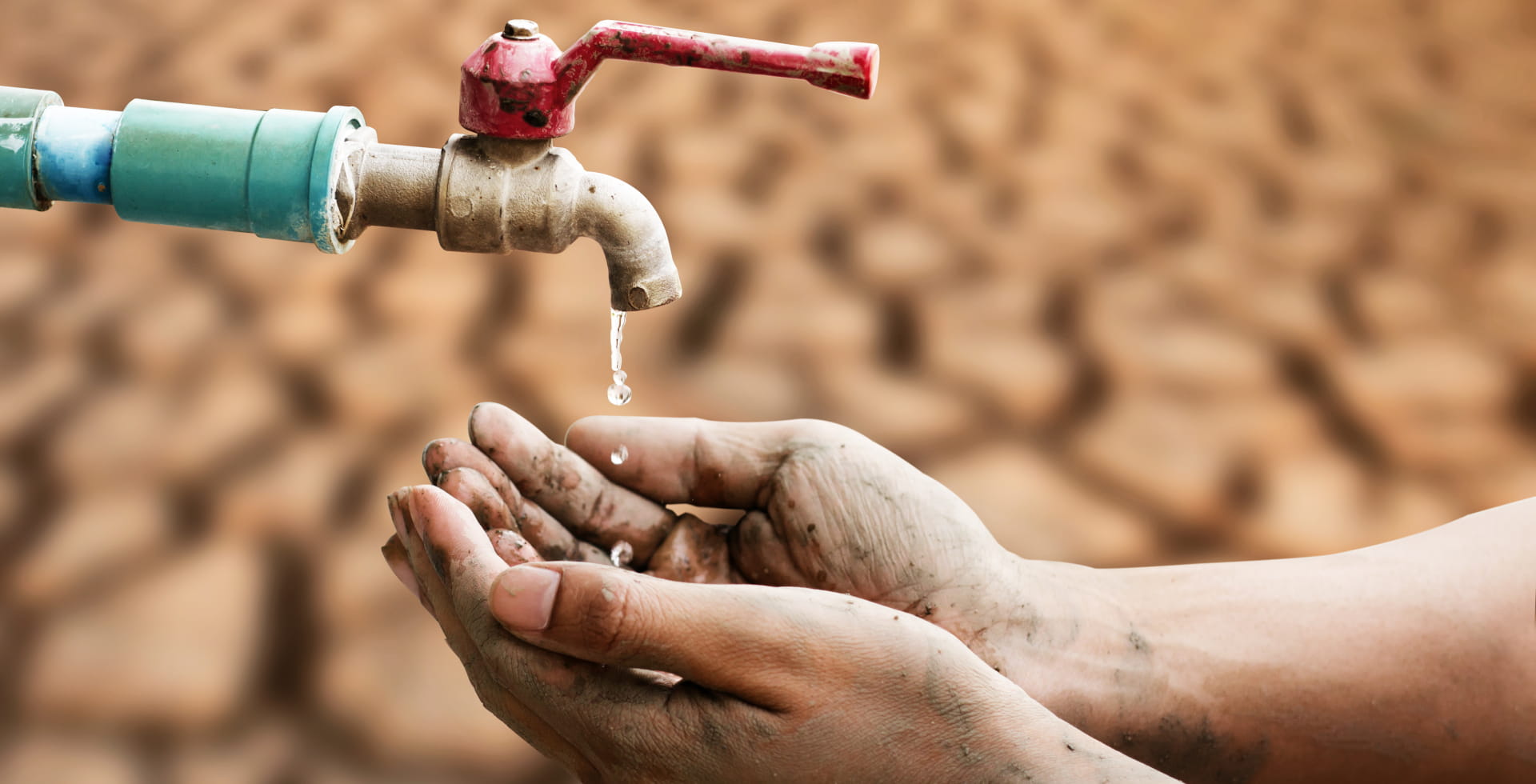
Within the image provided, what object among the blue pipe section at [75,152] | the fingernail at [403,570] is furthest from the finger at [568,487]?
the blue pipe section at [75,152]

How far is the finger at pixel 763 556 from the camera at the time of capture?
1.03 m

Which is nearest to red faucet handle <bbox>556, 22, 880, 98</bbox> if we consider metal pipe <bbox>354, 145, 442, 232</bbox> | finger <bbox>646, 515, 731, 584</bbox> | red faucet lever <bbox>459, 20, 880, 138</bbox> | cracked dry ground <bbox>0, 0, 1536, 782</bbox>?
red faucet lever <bbox>459, 20, 880, 138</bbox>

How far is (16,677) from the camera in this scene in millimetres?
1128

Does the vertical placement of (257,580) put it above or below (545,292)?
below

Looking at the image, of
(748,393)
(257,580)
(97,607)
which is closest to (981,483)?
(748,393)

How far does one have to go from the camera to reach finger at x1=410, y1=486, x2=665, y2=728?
759 millimetres

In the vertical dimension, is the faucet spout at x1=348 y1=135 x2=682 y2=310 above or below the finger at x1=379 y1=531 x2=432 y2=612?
above

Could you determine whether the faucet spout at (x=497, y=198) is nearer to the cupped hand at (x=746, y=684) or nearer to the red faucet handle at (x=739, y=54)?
the red faucet handle at (x=739, y=54)

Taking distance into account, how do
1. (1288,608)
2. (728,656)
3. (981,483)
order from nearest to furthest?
(728,656)
(1288,608)
(981,483)

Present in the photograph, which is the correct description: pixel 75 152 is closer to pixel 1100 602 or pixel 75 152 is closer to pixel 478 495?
pixel 478 495

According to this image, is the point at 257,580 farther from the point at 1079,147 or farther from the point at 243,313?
the point at 1079,147

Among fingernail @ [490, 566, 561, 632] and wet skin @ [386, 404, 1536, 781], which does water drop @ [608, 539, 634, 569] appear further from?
fingernail @ [490, 566, 561, 632]

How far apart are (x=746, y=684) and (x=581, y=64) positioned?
14.2 inches

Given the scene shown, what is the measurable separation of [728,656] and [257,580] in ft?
2.19
